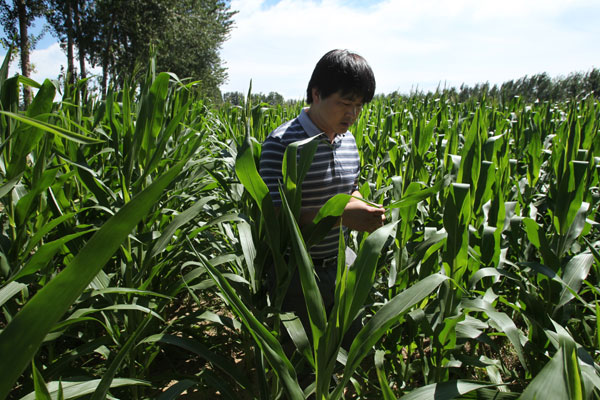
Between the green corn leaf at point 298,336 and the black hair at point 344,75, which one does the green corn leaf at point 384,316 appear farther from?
the black hair at point 344,75

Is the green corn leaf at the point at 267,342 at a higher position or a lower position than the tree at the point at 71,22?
lower

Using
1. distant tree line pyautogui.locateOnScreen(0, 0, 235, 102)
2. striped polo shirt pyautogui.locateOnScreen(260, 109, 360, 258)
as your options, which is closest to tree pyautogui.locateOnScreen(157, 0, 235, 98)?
distant tree line pyautogui.locateOnScreen(0, 0, 235, 102)

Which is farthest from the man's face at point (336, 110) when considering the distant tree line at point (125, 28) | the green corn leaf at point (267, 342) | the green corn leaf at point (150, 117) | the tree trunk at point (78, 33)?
the tree trunk at point (78, 33)

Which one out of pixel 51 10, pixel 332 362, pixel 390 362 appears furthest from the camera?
pixel 51 10

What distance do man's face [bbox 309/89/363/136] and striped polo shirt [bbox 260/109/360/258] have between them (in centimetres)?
5

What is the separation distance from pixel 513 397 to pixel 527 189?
6.55 ft

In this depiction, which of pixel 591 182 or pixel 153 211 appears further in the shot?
pixel 591 182

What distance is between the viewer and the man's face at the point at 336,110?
140cm

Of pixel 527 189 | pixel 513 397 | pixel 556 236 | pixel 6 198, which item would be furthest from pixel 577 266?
pixel 6 198

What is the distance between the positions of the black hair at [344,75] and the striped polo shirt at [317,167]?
16 cm

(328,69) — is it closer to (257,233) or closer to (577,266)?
(257,233)

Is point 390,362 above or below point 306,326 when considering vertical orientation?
below

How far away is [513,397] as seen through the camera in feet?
2.75

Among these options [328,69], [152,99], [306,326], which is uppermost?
[328,69]
